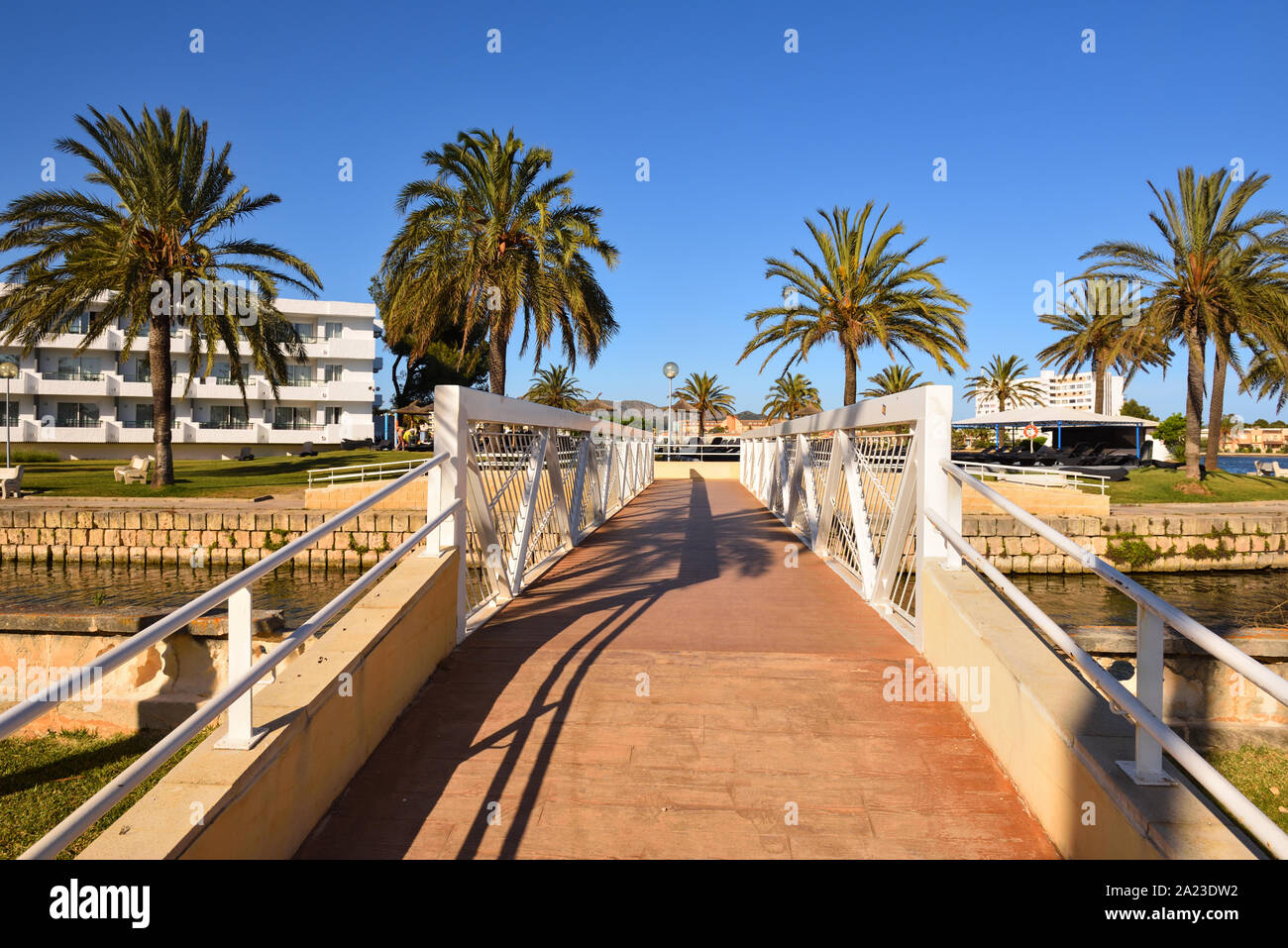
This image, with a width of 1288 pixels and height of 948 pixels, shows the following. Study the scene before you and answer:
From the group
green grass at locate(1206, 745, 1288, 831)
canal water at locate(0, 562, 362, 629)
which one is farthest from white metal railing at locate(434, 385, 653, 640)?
canal water at locate(0, 562, 362, 629)

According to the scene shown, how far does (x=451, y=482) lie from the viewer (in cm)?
440

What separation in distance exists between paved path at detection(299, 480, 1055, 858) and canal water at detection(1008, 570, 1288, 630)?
8.59 metres

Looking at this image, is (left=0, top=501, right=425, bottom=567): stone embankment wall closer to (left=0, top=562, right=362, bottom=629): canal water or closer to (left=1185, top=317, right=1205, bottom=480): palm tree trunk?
(left=0, top=562, right=362, bottom=629): canal water

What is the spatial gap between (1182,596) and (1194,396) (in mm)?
10739

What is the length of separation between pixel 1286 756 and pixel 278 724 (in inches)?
250

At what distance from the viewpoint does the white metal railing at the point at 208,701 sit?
65.6 inches

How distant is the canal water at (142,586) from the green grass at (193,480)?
3.75 m

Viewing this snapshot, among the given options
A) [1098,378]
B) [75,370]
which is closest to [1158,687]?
[1098,378]

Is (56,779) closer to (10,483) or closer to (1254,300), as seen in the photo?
(10,483)

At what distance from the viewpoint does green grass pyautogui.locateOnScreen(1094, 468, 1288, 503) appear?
2152 cm

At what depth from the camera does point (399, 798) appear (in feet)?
9.45

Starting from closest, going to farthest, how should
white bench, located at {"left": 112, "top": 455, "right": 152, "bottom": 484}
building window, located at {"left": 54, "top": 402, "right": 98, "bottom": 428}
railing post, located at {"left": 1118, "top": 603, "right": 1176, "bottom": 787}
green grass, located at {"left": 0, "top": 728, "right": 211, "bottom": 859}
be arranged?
railing post, located at {"left": 1118, "top": 603, "right": 1176, "bottom": 787}
green grass, located at {"left": 0, "top": 728, "right": 211, "bottom": 859}
white bench, located at {"left": 112, "top": 455, "right": 152, "bottom": 484}
building window, located at {"left": 54, "top": 402, "right": 98, "bottom": 428}

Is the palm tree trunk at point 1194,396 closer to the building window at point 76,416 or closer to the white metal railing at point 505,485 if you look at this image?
the white metal railing at point 505,485
